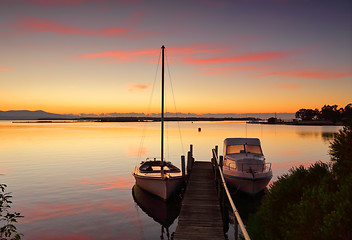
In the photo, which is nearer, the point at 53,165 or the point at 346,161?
the point at 346,161

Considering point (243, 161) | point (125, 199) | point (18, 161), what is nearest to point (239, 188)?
point (243, 161)

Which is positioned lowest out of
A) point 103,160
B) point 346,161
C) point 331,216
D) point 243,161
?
point 103,160

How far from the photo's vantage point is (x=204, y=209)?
A: 49.2 feet

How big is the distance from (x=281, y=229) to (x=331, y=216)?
4.67 feet

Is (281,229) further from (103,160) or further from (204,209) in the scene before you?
(103,160)

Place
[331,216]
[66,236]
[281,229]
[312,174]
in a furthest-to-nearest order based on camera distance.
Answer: [66,236]
[312,174]
[281,229]
[331,216]

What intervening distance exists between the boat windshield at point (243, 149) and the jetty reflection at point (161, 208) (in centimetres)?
565

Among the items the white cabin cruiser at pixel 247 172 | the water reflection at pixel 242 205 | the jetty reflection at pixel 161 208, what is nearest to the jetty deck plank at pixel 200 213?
the white cabin cruiser at pixel 247 172

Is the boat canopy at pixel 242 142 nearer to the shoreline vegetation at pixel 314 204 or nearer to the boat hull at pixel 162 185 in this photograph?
the boat hull at pixel 162 185

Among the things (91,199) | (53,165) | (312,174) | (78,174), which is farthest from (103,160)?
(312,174)

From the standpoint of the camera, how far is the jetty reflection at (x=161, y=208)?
1723cm

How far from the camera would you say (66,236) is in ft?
48.7

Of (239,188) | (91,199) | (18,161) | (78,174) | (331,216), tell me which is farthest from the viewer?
(18,161)

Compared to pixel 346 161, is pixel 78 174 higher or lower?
lower
